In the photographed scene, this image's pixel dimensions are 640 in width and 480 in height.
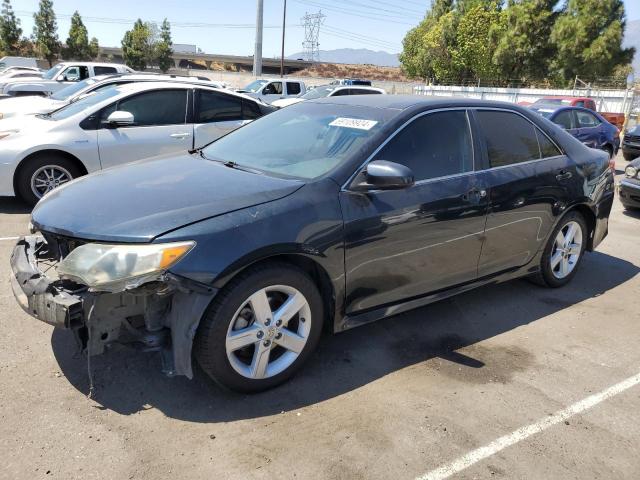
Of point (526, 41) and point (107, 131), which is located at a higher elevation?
point (526, 41)

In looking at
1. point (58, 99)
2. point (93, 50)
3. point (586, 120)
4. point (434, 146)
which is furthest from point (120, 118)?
point (93, 50)

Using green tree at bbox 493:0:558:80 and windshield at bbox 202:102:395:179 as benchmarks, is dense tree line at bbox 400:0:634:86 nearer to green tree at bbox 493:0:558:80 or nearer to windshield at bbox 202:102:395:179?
green tree at bbox 493:0:558:80

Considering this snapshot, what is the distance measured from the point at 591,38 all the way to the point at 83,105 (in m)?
36.4

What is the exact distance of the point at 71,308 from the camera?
254 centimetres

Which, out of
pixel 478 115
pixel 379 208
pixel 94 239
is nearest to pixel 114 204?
pixel 94 239

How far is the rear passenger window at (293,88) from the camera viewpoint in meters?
20.0

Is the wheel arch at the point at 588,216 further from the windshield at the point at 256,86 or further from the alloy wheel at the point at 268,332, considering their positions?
the windshield at the point at 256,86

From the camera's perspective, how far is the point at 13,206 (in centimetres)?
680

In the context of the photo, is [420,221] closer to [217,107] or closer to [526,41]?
[217,107]

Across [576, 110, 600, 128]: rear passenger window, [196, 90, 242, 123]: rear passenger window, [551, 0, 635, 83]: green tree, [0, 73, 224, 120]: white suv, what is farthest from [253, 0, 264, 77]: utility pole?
[196, 90, 242, 123]: rear passenger window

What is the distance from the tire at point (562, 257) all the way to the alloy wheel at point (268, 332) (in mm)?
2595

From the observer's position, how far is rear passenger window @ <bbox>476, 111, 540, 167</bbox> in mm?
4004

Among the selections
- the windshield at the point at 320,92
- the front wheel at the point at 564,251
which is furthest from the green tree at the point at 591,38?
the front wheel at the point at 564,251

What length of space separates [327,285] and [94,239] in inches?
50.7
